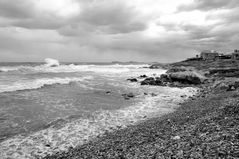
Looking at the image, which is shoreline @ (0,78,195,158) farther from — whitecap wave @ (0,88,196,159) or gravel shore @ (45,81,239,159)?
gravel shore @ (45,81,239,159)

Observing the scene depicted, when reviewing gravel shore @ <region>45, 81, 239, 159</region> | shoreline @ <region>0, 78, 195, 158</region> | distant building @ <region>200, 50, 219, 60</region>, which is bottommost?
shoreline @ <region>0, 78, 195, 158</region>

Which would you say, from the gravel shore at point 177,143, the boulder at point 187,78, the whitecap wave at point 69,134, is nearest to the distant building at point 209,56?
the boulder at point 187,78

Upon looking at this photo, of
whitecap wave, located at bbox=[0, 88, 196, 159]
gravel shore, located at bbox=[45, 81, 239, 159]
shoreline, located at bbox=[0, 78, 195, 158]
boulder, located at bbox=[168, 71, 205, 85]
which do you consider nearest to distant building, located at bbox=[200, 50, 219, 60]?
boulder, located at bbox=[168, 71, 205, 85]

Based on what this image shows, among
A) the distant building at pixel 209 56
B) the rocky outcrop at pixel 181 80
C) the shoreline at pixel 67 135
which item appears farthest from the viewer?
the distant building at pixel 209 56

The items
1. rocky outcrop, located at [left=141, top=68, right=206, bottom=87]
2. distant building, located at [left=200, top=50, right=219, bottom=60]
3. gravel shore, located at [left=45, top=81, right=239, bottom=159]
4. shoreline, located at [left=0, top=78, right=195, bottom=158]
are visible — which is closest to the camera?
gravel shore, located at [left=45, top=81, right=239, bottom=159]

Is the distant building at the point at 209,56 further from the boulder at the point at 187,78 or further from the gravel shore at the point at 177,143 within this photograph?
the gravel shore at the point at 177,143

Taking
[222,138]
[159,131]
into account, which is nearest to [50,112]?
[159,131]

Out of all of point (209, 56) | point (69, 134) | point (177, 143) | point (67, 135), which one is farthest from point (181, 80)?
point (209, 56)

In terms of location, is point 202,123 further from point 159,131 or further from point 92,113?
point 92,113

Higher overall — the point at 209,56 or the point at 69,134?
the point at 209,56

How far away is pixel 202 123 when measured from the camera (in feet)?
29.2

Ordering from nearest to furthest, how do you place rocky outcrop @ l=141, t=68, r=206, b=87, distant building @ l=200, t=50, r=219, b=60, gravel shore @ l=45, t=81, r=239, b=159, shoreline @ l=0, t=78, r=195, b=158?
gravel shore @ l=45, t=81, r=239, b=159, shoreline @ l=0, t=78, r=195, b=158, rocky outcrop @ l=141, t=68, r=206, b=87, distant building @ l=200, t=50, r=219, b=60

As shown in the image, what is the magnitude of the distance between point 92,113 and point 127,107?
3.76 metres

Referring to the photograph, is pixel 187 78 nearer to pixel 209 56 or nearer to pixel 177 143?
pixel 177 143
